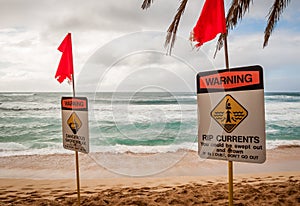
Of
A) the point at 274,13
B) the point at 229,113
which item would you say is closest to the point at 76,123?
the point at 229,113

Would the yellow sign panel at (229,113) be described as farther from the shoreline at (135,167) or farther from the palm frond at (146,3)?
the shoreline at (135,167)

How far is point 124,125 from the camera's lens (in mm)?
19531

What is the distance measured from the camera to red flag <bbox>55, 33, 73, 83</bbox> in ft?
13.2

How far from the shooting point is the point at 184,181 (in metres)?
6.07

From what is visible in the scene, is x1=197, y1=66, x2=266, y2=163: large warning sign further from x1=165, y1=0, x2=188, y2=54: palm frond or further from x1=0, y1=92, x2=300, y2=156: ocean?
x1=0, y1=92, x2=300, y2=156: ocean

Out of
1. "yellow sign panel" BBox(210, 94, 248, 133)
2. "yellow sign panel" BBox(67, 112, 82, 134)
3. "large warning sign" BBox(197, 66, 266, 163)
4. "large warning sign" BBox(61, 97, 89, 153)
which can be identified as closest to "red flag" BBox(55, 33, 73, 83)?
"large warning sign" BBox(61, 97, 89, 153)

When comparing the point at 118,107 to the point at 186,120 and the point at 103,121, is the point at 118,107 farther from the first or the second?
the point at 186,120

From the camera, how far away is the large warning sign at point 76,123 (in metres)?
3.80

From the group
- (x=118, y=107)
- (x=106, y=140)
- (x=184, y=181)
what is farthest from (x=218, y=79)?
(x=118, y=107)

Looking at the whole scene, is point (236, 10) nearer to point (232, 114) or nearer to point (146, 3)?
point (146, 3)

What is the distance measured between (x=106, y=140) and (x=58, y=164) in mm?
5523

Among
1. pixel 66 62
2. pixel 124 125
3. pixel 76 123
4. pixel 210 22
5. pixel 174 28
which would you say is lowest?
pixel 124 125

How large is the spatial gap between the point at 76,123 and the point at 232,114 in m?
2.15

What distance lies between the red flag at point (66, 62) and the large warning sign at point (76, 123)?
1.10 ft
